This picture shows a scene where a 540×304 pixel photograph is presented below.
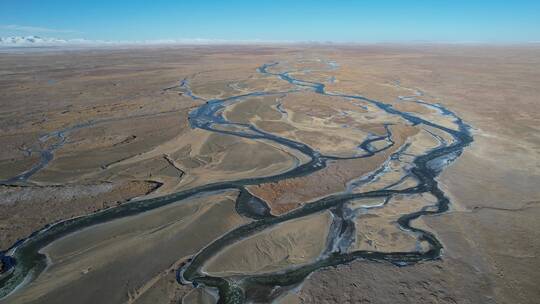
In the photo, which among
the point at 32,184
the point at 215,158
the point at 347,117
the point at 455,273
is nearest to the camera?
the point at 455,273

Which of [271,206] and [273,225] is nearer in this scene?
[273,225]

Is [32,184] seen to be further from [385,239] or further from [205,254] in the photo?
[385,239]

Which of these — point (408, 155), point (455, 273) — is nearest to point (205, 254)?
point (455, 273)

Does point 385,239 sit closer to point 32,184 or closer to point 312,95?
point 32,184

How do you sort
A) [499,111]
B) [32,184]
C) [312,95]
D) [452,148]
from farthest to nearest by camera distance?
[312,95] → [499,111] → [452,148] → [32,184]

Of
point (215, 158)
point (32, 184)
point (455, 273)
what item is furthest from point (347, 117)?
point (32, 184)

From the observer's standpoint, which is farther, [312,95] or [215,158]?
[312,95]
